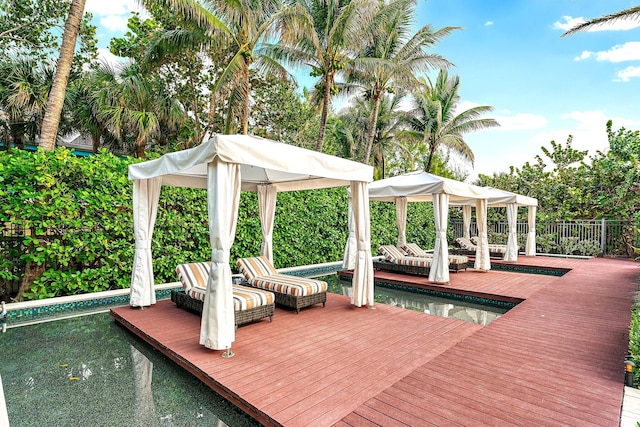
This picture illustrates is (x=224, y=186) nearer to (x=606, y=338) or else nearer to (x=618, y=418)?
(x=618, y=418)

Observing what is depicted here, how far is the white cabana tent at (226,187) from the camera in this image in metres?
3.82

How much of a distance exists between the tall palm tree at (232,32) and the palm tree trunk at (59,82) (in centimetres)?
236

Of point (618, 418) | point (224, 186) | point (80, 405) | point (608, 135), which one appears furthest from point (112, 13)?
point (608, 135)

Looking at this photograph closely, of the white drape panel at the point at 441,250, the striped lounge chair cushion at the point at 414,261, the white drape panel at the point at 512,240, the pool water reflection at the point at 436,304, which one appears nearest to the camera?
the pool water reflection at the point at 436,304

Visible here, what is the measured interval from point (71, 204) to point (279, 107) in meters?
12.4

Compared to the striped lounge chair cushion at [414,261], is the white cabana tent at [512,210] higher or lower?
higher

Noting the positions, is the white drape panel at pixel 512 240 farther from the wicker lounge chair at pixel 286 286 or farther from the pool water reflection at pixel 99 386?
the pool water reflection at pixel 99 386

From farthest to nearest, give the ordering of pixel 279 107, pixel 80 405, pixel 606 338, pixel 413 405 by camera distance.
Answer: pixel 279 107
pixel 606 338
pixel 80 405
pixel 413 405

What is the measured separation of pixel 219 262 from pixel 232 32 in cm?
875

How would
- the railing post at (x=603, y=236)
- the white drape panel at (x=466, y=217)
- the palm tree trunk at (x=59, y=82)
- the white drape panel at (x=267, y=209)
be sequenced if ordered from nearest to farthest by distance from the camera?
the palm tree trunk at (x=59, y=82) < the white drape panel at (x=267, y=209) < the railing post at (x=603, y=236) < the white drape panel at (x=466, y=217)

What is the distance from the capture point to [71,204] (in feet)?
20.1

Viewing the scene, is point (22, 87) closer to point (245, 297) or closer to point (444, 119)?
point (245, 297)

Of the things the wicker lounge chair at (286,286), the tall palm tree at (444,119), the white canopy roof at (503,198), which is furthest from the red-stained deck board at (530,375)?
the tall palm tree at (444,119)

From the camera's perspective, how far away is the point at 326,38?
11711 mm
